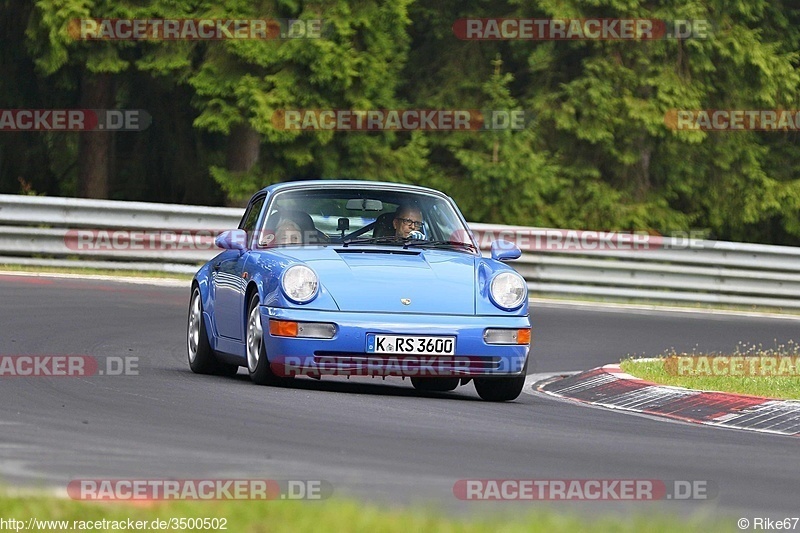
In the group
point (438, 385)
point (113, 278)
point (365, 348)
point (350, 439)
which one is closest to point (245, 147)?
point (113, 278)

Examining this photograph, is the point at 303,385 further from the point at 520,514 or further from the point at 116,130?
the point at 116,130

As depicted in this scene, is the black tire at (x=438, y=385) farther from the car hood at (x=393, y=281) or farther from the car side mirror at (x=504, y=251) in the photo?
the car hood at (x=393, y=281)

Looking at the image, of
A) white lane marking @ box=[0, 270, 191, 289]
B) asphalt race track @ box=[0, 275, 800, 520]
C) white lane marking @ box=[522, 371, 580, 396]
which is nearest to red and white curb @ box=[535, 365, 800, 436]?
white lane marking @ box=[522, 371, 580, 396]

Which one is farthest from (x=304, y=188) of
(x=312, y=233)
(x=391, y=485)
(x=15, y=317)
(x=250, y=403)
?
(x=391, y=485)

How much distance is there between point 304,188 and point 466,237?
4.01ft

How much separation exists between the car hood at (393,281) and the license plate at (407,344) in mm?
198

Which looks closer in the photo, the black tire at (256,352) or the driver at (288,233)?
the black tire at (256,352)

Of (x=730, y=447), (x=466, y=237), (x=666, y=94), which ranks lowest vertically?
(x=730, y=447)

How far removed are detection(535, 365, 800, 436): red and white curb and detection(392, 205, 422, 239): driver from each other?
1.66m

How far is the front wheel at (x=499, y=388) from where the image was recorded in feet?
35.3

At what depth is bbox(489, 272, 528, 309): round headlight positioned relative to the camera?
10.6m

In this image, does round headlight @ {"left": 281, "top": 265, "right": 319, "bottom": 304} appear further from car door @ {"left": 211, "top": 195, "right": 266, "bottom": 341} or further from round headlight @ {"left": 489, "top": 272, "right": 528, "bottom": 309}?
round headlight @ {"left": 489, "top": 272, "right": 528, "bottom": 309}

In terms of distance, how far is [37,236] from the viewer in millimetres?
20422

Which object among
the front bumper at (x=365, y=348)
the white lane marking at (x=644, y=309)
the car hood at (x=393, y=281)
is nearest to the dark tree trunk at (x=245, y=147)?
the white lane marking at (x=644, y=309)
